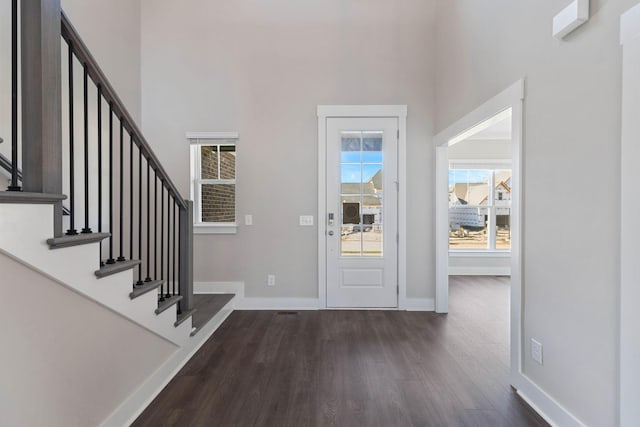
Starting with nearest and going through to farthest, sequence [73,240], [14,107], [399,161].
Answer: [14,107] < [73,240] < [399,161]

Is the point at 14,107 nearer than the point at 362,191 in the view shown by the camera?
Yes

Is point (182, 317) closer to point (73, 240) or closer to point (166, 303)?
point (166, 303)

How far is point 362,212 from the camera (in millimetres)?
3727

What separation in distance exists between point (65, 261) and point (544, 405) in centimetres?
268

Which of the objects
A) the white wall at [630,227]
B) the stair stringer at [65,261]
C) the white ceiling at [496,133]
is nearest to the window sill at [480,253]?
the white ceiling at [496,133]

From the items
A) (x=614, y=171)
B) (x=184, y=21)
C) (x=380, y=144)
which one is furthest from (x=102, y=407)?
(x=184, y=21)

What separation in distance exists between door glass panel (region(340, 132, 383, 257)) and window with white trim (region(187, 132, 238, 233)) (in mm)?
1414

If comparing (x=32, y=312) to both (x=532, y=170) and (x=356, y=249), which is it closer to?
(x=532, y=170)

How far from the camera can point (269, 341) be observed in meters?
2.85

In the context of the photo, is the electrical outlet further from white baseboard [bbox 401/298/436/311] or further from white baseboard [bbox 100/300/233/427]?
white baseboard [bbox 100/300/233/427]

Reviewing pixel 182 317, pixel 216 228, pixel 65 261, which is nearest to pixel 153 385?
pixel 182 317

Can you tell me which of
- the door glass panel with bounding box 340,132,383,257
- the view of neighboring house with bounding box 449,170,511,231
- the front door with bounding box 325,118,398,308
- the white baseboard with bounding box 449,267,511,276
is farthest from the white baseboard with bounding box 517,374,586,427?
the view of neighboring house with bounding box 449,170,511,231

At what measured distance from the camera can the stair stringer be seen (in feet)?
3.50

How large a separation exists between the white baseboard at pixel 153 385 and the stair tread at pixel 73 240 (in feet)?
3.26
